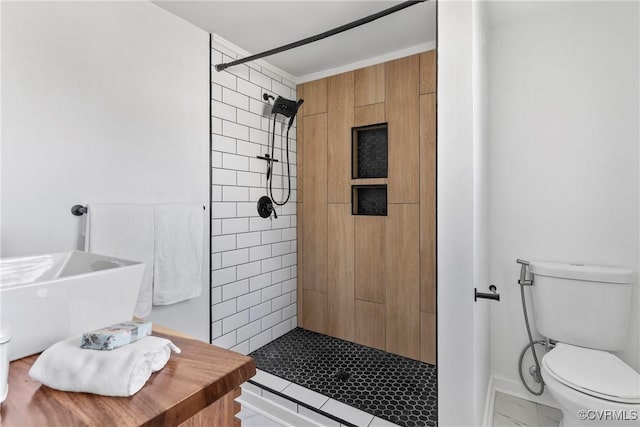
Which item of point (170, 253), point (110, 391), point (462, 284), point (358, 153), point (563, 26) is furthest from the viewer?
point (358, 153)

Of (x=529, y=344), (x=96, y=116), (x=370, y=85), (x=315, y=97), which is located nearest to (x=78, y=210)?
(x=96, y=116)

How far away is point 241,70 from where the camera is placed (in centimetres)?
230

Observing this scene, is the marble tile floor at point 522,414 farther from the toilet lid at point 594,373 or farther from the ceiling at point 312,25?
the ceiling at point 312,25

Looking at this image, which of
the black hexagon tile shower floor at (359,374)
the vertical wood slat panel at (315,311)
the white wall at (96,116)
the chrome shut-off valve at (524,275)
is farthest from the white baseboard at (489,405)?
the white wall at (96,116)

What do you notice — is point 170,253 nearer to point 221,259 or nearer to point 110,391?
point 221,259

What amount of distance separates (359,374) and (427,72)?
209 centimetres

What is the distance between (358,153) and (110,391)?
7.66 feet

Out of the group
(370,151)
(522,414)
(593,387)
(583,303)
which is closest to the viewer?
(593,387)

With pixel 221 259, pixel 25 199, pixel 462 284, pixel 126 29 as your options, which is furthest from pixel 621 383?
pixel 126 29

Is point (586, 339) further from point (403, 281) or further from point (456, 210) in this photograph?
point (456, 210)

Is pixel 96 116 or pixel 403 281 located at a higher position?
pixel 96 116

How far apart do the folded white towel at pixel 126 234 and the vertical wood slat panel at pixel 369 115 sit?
162cm

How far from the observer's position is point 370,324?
2.50 m

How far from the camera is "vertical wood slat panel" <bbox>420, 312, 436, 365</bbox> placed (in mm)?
2230
